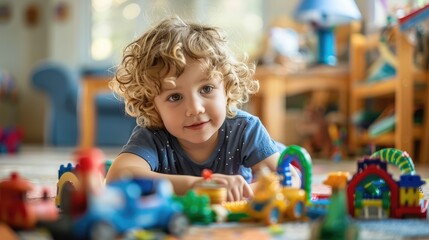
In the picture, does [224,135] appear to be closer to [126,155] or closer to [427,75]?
[126,155]

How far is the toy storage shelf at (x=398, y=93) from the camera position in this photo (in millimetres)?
2609

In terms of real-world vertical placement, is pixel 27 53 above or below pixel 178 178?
above

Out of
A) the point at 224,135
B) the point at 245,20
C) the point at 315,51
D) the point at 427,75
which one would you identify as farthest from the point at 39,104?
the point at 224,135

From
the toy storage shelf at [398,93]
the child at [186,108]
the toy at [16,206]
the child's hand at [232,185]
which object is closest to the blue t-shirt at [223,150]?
the child at [186,108]

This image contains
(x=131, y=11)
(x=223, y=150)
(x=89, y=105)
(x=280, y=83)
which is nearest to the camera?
(x=223, y=150)

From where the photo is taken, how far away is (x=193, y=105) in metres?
1.18

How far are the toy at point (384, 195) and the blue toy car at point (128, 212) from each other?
34 cm

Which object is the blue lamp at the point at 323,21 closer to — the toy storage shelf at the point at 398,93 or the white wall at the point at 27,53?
the toy storage shelf at the point at 398,93

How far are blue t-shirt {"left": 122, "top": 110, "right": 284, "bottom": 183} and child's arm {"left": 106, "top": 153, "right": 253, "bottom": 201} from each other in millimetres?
73

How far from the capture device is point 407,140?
2602 mm

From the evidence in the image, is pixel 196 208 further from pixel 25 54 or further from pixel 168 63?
pixel 25 54

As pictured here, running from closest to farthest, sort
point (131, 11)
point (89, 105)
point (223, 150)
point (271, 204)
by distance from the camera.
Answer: point (271, 204), point (223, 150), point (89, 105), point (131, 11)

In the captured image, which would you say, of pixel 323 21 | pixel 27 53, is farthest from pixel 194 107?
pixel 27 53

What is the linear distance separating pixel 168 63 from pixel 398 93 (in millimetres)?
1633
